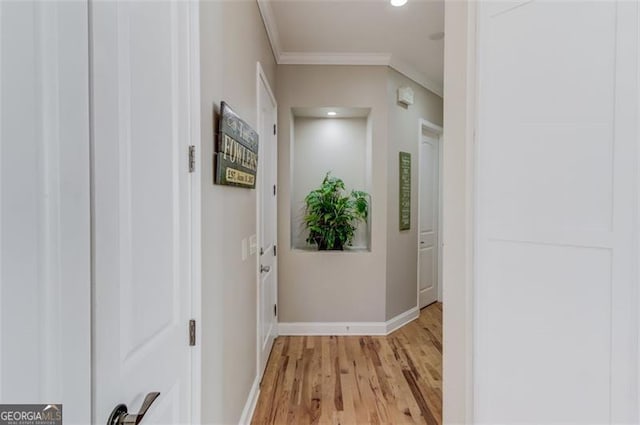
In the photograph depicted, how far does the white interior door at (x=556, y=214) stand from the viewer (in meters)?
0.98

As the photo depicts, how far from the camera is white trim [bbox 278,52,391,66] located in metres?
3.20

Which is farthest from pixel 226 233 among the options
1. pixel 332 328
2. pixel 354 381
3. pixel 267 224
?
pixel 332 328

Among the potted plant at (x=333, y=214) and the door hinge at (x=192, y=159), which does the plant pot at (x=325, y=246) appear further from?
the door hinge at (x=192, y=159)

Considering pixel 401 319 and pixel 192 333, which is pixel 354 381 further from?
pixel 192 333

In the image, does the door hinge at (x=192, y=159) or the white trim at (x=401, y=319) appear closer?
the door hinge at (x=192, y=159)

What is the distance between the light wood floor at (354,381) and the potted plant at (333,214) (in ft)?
3.38

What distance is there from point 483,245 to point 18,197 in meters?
1.42

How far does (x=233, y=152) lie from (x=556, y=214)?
1332 millimetres

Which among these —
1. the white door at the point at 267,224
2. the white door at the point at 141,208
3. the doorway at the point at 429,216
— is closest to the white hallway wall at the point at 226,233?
the white door at the point at 141,208

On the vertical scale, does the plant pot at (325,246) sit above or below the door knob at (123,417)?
above

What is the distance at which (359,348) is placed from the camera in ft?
9.89

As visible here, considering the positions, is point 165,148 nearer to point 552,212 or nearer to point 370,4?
point 552,212

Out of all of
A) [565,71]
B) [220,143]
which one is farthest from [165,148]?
[565,71]

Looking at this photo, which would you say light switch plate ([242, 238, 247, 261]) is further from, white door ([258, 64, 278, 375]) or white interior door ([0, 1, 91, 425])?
white interior door ([0, 1, 91, 425])
